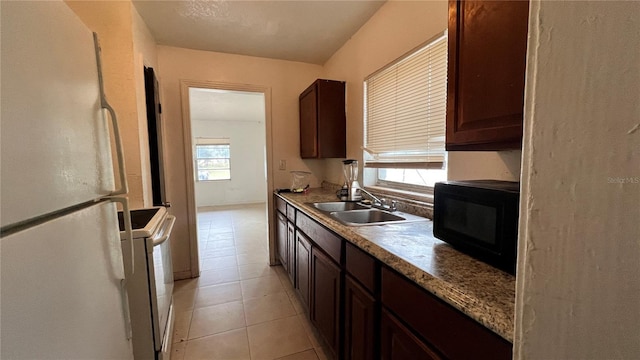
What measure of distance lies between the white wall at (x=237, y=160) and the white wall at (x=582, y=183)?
651 cm

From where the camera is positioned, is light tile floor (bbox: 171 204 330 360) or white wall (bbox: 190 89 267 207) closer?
light tile floor (bbox: 171 204 330 360)

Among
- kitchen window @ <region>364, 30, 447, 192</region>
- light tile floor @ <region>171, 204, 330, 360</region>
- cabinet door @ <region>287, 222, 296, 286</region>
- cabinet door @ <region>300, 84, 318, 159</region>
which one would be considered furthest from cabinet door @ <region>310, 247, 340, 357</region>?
cabinet door @ <region>300, 84, 318, 159</region>

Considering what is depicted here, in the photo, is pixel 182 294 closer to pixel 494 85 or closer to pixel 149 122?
pixel 149 122

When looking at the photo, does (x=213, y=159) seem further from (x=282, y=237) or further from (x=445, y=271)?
(x=445, y=271)

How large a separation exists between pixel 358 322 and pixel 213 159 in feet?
22.3

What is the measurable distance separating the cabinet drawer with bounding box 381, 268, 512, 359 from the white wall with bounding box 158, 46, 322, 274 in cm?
231

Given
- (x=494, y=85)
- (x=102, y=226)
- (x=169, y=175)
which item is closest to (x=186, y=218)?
(x=169, y=175)

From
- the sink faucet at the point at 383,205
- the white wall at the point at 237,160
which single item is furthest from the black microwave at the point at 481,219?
the white wall at the point at 237,160

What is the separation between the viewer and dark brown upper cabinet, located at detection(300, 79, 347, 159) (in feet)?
8.21

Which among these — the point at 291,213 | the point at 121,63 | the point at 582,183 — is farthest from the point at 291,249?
the point at 582,183

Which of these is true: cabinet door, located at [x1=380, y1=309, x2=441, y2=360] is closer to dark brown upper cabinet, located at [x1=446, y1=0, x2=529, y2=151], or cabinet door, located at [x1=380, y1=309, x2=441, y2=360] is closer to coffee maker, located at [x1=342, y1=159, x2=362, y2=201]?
dark brown upper cabinet, located at [x1=446, y1=0, x2=529, y2=151]

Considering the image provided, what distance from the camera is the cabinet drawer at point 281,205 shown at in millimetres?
2543

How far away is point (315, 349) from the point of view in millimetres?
1710

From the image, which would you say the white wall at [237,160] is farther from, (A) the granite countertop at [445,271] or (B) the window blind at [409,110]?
(A) the granite countertop at [445,271]
